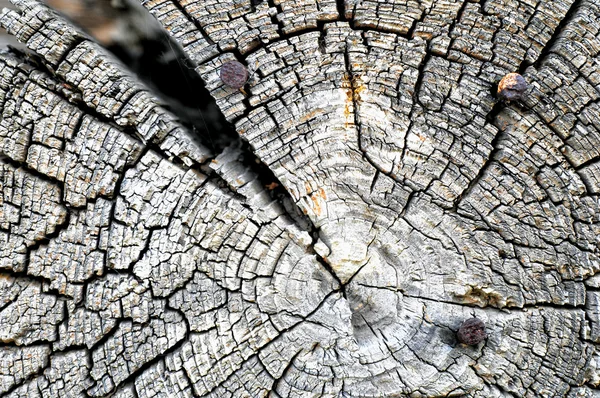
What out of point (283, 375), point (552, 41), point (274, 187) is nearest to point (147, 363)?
point (283, 375)

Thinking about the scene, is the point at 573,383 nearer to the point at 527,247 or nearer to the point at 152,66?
the point at 527,247

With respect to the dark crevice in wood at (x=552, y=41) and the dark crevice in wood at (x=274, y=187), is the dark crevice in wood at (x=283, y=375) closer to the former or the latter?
the dark crevice in wood at (x=274, y=187)

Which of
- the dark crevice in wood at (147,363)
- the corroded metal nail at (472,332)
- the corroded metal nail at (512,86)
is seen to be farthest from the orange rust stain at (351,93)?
the dark crevice in wood at (147,363)

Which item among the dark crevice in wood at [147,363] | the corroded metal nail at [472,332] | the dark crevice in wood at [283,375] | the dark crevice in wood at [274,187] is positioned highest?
the corroded metal nail at [472,332]

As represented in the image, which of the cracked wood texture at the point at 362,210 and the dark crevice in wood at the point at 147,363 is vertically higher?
the cracked wood texture at the point at 362,210

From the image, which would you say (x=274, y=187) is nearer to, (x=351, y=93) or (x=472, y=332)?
(x=351, y=93)

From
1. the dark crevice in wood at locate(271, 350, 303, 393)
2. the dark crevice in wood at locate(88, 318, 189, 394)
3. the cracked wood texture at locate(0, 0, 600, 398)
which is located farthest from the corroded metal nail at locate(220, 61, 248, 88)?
the dark crevice in wood at locate(271, 350, 303, 393)
